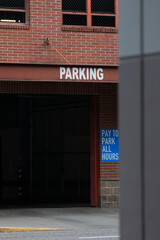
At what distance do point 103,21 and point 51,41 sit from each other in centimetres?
192

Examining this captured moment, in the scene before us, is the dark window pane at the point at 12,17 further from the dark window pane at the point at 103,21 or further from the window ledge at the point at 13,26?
the dark window pane at the point at 103,21

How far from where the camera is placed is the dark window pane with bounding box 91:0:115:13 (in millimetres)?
18250

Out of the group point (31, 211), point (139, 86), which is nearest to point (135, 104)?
point (139, 86)

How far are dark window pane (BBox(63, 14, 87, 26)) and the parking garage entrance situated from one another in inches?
157

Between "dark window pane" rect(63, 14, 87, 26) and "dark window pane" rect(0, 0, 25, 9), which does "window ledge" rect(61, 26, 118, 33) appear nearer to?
"dark window pane" rect(63, 14, 87, 26)

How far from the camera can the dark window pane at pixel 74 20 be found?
1809 centimetres

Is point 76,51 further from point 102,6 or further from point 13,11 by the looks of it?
point 13,11

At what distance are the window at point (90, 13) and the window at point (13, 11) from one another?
1302mm

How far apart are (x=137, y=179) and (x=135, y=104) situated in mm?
492

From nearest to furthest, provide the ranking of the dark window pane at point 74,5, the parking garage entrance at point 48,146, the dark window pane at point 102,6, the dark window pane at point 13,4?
the dark window pane at point 13,4, the dark window pane at point 74,5, the dark window pane at point 102,6, the parking garage entrance at point 48,146

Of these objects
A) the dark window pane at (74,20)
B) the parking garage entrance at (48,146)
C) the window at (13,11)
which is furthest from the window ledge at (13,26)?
the parking garage entrance at (48,146)

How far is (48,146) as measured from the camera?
2434 cm

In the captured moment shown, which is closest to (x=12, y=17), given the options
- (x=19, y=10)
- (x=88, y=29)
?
(x=19, y=10)

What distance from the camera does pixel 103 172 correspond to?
Answer: 18.5 m
